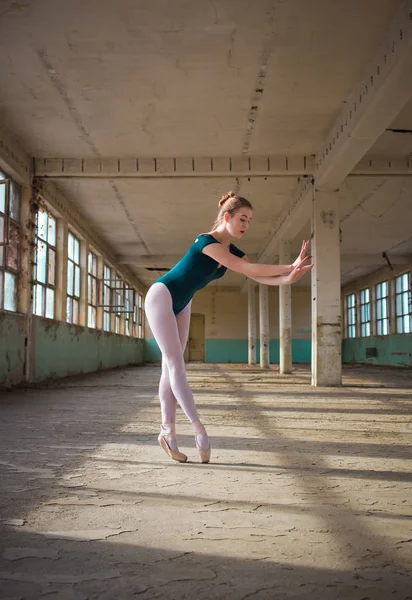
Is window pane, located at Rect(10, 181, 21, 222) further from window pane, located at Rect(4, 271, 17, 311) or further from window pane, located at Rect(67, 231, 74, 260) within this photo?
window pane, located at Rect(67, 231, 74, 260)

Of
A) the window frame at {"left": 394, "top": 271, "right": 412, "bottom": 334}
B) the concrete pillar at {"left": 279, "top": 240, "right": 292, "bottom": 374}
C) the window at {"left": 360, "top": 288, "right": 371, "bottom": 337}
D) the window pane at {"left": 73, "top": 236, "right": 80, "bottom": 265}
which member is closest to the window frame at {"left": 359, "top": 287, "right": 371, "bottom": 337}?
the window at {"left": 360, "top": 288, "right": 371, "bottom": 337}

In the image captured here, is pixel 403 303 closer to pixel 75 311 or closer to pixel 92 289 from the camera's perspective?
pixel 92 289

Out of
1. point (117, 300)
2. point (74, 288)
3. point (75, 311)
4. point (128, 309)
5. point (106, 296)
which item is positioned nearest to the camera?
point (74, 288)

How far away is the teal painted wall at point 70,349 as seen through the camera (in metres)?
11.4

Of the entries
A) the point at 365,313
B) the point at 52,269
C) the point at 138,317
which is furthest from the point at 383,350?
the point at 52,269

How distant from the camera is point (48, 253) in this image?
12.5 metres

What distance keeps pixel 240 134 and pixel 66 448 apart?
696 cm

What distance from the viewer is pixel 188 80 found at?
7.53 meters

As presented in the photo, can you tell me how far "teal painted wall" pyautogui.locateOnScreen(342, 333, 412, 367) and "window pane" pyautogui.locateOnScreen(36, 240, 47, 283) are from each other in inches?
554

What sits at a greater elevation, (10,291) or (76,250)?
(76,250)

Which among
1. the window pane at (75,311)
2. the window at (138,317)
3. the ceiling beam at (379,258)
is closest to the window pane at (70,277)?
the window pane at (75,311)

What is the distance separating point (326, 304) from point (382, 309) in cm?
1491

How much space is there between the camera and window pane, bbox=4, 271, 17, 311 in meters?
9.69

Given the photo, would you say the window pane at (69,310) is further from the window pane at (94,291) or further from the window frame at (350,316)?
the window frame at (350,316)
